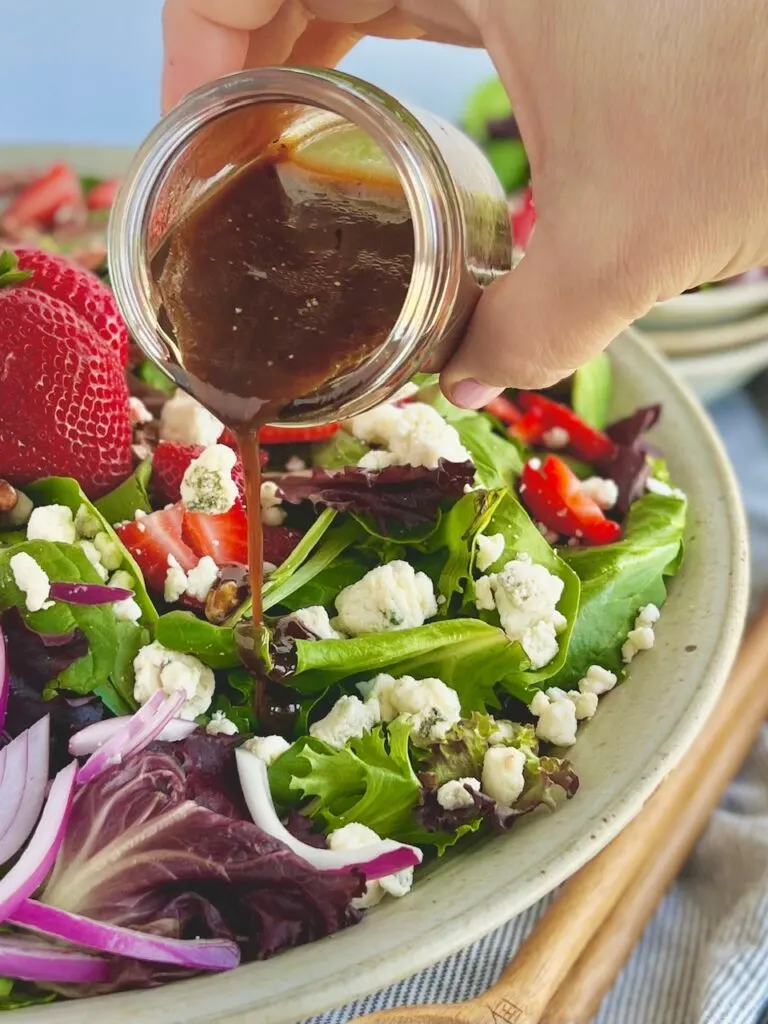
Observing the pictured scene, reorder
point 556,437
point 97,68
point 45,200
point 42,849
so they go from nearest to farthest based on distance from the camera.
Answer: point 42,849 → point 556,437 → point 45,200 → point 97,68

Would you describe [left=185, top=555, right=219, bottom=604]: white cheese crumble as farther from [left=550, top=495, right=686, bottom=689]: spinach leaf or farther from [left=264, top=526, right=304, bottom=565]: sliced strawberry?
[left=550, top=495, right=686, bottom=689]: spinach leaf

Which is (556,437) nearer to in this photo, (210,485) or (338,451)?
(338,451)

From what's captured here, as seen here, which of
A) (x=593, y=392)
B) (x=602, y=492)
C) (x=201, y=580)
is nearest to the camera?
(x=201, y=580)

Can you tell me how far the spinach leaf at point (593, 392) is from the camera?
1638 mm

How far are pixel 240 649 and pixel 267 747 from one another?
10cm

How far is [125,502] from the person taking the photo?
1277mm

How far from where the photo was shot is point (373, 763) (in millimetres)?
1084

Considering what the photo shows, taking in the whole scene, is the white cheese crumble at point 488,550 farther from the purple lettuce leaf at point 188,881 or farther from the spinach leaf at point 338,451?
the purple lettuce leaf at point 188,881

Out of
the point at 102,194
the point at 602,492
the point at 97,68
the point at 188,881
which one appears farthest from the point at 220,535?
the point at 97,68

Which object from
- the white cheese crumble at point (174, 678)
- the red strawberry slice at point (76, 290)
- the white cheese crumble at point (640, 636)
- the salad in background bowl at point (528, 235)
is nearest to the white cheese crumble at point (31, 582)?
the white cheese crumble at point (174, 678)

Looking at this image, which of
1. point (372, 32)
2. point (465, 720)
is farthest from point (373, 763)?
point (372, 32)

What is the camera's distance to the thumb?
91 cm

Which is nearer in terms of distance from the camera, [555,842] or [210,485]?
[555,842]

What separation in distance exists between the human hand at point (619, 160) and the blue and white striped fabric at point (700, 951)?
0.68 m
